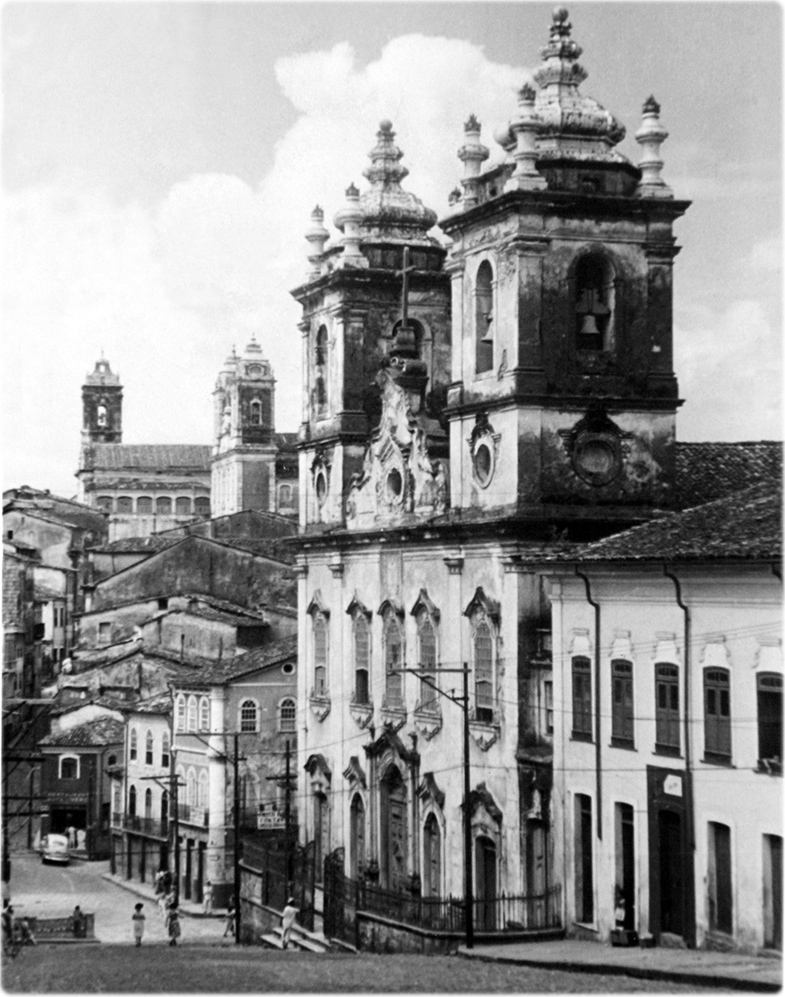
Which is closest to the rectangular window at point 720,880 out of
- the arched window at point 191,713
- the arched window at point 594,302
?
the arched window at point 594,302

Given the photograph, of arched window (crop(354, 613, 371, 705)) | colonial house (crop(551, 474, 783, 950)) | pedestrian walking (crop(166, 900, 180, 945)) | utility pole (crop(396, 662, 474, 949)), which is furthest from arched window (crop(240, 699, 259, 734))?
colonial house (crop(551, 474, 783, 950))

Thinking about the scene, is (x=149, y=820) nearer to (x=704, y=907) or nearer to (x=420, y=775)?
(x=420, y=775)

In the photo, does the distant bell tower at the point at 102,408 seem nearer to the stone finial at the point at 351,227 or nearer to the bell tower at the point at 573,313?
the stone finial at the point at 351,227

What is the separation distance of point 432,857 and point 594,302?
40.7ft

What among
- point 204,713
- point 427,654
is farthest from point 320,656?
point 204,713

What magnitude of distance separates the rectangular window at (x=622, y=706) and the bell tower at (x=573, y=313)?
5174mm

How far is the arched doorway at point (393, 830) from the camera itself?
44781mm

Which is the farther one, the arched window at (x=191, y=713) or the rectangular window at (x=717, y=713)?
the arched window at (x=191, y=713)

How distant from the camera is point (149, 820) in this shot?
63688mm

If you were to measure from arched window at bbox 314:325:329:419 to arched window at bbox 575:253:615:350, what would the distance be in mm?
12279

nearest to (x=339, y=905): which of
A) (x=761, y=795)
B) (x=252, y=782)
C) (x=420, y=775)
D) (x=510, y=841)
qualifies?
(x=420, y=775)

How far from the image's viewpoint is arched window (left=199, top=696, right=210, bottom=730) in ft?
197

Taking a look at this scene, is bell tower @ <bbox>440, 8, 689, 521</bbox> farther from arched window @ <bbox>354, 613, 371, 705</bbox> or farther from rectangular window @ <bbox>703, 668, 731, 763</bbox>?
rectangular window @ <bbox>703, 668, 731, 763</bbox>

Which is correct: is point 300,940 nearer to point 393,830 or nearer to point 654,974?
point 393,830
